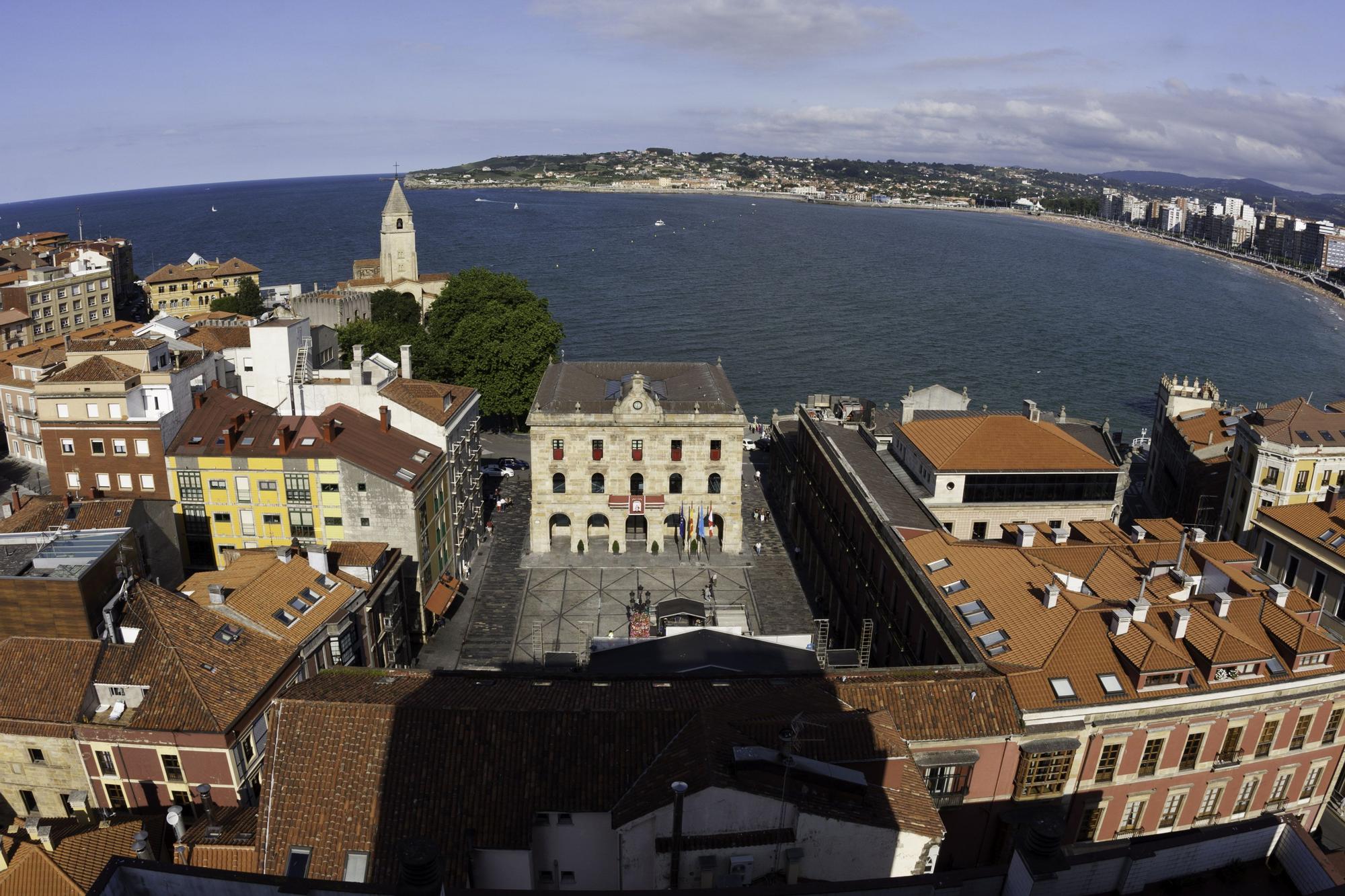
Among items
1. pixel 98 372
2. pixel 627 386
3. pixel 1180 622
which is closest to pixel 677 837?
pixel 1180 622

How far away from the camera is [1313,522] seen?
156ft

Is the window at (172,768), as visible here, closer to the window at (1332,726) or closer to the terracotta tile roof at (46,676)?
the terracotta tile roof at (46,676)

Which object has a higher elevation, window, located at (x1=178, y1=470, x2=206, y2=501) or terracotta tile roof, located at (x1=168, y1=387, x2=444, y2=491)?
terracotta tile roof, located at (x1=168, y1=387, x2=444, y2=491)

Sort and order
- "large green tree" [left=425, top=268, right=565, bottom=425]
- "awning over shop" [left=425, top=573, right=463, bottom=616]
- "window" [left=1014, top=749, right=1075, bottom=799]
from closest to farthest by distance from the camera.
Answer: "window" [left=1014, top=749, right=1075, bottom=799] → "awning over shop" [left=425, top=573, right=463, bottom=616] → "large green tree" [left=425, top=268, right=565, bottom=425]

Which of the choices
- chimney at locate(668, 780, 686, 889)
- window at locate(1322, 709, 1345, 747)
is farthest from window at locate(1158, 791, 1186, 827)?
chimney at locate(668, 780, 686, 889)

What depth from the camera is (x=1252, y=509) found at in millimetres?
54344

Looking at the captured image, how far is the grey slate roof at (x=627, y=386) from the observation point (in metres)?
61.3

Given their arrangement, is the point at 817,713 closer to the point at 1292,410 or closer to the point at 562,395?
the point at 562,395

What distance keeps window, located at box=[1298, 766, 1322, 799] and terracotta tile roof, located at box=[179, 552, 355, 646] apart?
1483 inches

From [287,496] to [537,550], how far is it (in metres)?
17.7

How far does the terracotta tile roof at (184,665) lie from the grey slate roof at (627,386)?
29.0 m

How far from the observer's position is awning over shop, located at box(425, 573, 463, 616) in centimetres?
5059

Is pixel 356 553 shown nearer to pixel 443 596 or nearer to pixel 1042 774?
pixel 443 596

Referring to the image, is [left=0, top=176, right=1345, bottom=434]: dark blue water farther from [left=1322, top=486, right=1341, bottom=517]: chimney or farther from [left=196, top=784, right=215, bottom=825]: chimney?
[left=196, top=784, right=215, bottom=825]: chimney
